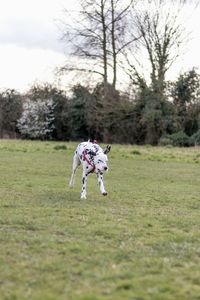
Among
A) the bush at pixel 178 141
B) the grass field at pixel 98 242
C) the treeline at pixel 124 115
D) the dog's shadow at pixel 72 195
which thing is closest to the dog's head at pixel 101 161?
the grass field at pixel 98 242

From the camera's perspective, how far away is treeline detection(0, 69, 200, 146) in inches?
2012

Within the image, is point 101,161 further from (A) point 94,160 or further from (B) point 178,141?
(B) point 178,141

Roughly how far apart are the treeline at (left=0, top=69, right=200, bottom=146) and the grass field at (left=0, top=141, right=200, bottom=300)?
3231cm

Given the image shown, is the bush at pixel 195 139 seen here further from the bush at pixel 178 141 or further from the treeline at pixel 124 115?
the bush at pixel 178 141

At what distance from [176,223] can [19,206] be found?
13.0 feet

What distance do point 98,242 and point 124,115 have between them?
44736mm

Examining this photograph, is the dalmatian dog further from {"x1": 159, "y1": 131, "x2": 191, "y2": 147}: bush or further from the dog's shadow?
{"x1": 159, "y1": 131, "x2": 191, "y2": 147}: bush

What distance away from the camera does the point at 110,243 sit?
29.1 feet

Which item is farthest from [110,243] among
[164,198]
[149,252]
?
[164,198]

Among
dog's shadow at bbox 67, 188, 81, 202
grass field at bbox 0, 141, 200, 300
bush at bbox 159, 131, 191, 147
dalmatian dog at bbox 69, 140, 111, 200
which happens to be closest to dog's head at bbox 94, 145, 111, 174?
dalmatian dog at bbox 69, 140, 111, 200

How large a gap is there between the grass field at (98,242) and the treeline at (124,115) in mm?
32311

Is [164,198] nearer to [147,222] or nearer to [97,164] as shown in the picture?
[97,164]

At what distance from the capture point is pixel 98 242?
8922 millimetres

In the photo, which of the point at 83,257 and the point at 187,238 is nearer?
the point at 83,257
